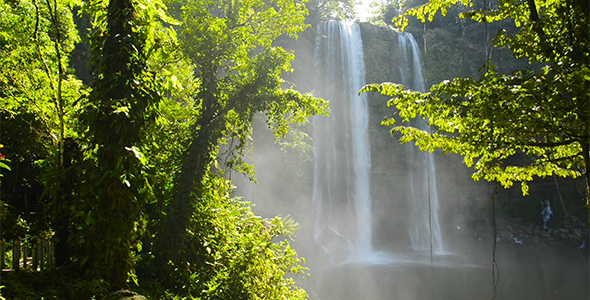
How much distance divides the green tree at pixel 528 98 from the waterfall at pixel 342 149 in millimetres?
17909

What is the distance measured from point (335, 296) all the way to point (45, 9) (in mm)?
12161

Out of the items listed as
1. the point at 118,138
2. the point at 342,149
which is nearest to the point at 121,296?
the point at 118,138

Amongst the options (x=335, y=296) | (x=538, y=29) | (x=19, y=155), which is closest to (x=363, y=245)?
(x=335, y=296)

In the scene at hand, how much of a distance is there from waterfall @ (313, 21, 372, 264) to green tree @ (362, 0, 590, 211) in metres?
17.9

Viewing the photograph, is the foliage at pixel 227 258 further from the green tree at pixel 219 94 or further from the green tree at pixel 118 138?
the green tree at pixel 118 138

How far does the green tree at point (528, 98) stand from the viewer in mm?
3926

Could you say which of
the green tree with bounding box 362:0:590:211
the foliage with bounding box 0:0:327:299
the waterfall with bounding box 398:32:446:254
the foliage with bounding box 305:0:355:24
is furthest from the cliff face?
the green tree with bounding box 362:0:590:211

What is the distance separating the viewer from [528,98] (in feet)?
12.8

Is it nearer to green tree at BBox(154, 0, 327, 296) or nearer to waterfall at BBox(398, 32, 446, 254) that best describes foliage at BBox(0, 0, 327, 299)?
green tree at BBox(154, 0, 327, 296)

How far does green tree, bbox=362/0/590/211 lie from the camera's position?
155 inches

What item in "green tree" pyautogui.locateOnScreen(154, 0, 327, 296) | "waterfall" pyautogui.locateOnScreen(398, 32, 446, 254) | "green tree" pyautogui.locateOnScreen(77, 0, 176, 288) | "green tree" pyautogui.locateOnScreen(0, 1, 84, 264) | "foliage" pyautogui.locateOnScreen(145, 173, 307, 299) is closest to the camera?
"green tree" pyautogui.locateOnScreen(77, 0, 176, 288)

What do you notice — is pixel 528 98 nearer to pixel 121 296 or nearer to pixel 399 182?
pixel 121 296

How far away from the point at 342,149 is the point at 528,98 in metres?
20.3

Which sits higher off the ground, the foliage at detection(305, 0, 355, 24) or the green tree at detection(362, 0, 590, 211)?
the foliage at detection(305, 0, 355, 24)
